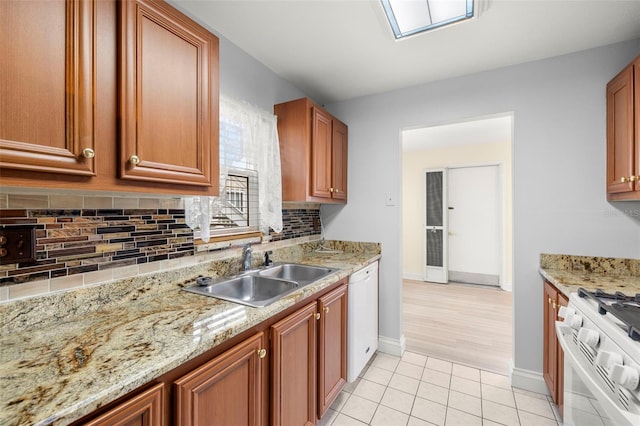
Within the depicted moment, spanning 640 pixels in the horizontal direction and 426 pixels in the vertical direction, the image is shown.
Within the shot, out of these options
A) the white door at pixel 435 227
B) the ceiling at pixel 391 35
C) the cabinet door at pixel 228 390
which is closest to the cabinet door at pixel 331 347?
the cabinet door at pixel 228 390

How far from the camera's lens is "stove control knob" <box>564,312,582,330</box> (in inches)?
45.8

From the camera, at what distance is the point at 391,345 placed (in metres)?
2.52

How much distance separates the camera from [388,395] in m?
1.94

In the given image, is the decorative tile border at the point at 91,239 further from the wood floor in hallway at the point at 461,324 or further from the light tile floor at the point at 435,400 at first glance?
the wood floor in hallway at the point at 461,324

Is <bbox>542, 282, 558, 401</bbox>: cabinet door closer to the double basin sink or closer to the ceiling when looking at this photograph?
the double basin sink

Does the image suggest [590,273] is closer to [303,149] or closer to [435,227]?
[303,149]

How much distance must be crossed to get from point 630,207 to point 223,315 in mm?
2531

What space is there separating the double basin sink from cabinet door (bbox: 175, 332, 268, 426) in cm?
22

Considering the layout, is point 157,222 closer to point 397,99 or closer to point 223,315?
point 223,315

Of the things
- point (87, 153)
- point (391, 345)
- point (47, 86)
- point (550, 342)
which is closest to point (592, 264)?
point (550, 342)

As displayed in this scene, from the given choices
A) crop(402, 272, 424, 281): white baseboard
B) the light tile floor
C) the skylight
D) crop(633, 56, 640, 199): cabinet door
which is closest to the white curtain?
the skylight

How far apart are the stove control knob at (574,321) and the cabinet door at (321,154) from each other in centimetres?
161

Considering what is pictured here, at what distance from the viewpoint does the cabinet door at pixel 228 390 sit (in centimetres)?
85

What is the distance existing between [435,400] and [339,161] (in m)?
1.98
